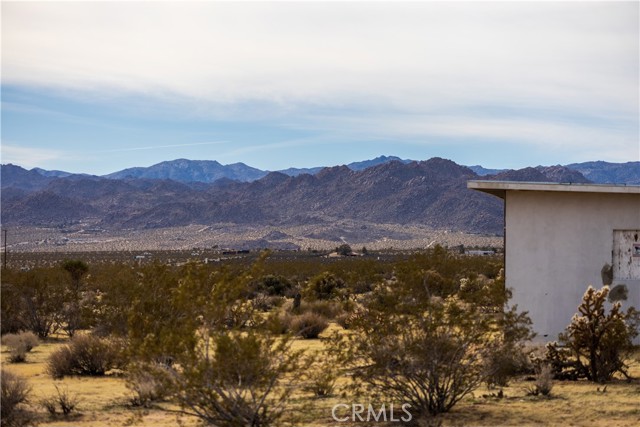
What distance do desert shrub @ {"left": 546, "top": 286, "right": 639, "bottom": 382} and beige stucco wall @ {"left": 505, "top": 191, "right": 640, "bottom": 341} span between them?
9.31 feet

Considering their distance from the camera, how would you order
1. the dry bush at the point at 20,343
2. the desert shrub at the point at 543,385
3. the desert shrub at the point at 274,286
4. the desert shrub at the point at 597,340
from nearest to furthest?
1. the desert shrub at the point at 543,385
2. the desert shrub at the point at 597,340
3. the dry bush at the point at 20,343
4. the desert shrub at the point at 274,286

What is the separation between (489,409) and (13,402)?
6.54 m

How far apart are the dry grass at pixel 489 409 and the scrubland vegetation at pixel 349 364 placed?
0.03 metres

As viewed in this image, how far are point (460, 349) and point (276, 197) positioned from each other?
448 feet

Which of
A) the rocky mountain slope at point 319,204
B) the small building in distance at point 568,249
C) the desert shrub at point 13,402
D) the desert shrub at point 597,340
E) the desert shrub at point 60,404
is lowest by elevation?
the desert shrub at point 60,404

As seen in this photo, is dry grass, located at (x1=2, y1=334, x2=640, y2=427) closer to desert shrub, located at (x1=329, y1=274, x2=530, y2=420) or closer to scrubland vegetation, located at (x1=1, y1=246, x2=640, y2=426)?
scrubland vegetation, located at (x1=1, y1=246, x2=640, y2=426)

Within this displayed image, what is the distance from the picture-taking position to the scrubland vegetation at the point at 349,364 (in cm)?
920

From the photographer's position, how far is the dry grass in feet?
35.9

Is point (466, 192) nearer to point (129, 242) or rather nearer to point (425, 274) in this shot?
point (129, 242)

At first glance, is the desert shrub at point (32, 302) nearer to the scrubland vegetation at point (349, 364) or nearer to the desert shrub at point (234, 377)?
the scrubland vegetation at point (349, 364)

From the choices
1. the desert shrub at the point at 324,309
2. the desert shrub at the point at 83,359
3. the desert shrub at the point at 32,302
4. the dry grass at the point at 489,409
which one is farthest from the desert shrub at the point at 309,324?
the dry grass at the point at 489,409

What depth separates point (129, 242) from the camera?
111562 mm

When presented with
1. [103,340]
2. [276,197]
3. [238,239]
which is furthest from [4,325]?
[276,197]

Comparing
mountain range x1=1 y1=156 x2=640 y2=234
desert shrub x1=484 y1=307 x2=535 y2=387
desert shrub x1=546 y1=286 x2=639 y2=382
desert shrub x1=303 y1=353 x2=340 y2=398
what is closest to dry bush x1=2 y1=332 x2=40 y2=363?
desert shrub x1=303 y1=353 x2=340 y2=398
